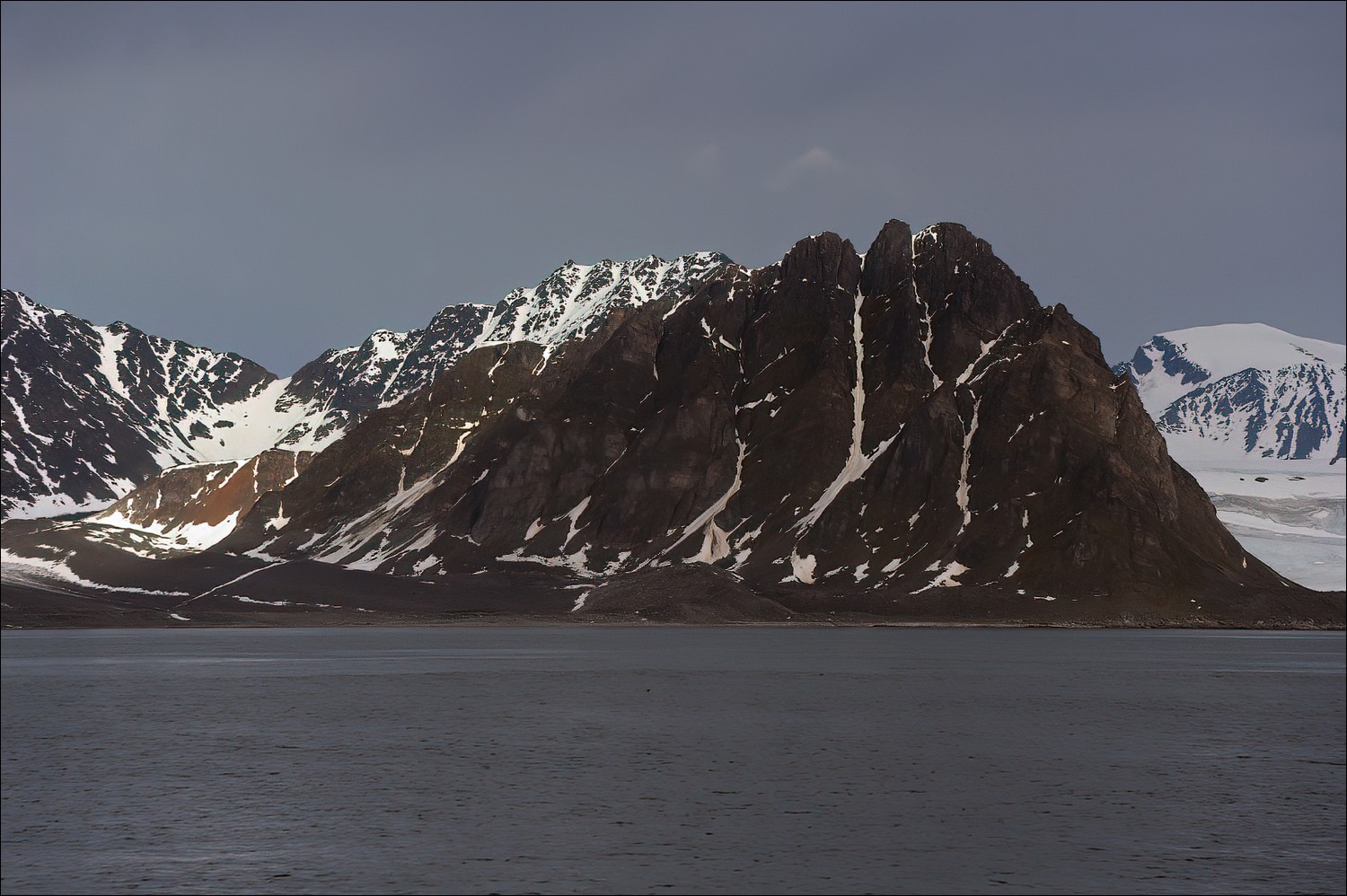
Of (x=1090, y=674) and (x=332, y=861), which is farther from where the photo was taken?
(x=1090, y=674)

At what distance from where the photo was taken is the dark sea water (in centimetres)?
4978

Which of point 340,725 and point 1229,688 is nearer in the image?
point 340,725

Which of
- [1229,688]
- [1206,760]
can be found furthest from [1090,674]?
[1206,760]

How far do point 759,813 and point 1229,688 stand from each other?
10024 centimetres

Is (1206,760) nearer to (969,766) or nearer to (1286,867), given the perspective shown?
(969,766)

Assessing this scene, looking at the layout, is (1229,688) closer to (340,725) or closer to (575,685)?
(575,685)

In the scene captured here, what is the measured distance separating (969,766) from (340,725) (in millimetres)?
47682

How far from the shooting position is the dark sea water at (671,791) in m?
49.8

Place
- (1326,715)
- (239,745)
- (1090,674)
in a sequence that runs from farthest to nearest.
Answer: (1090,674), (1326,715), (239,745)

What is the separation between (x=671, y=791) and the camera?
231ft

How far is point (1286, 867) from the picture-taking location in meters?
50.4

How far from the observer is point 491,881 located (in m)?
47.8

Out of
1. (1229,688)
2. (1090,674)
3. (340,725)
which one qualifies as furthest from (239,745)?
(1090,674)

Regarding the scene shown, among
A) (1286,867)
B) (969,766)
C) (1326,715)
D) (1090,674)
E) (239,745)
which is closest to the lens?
(1286,867)
